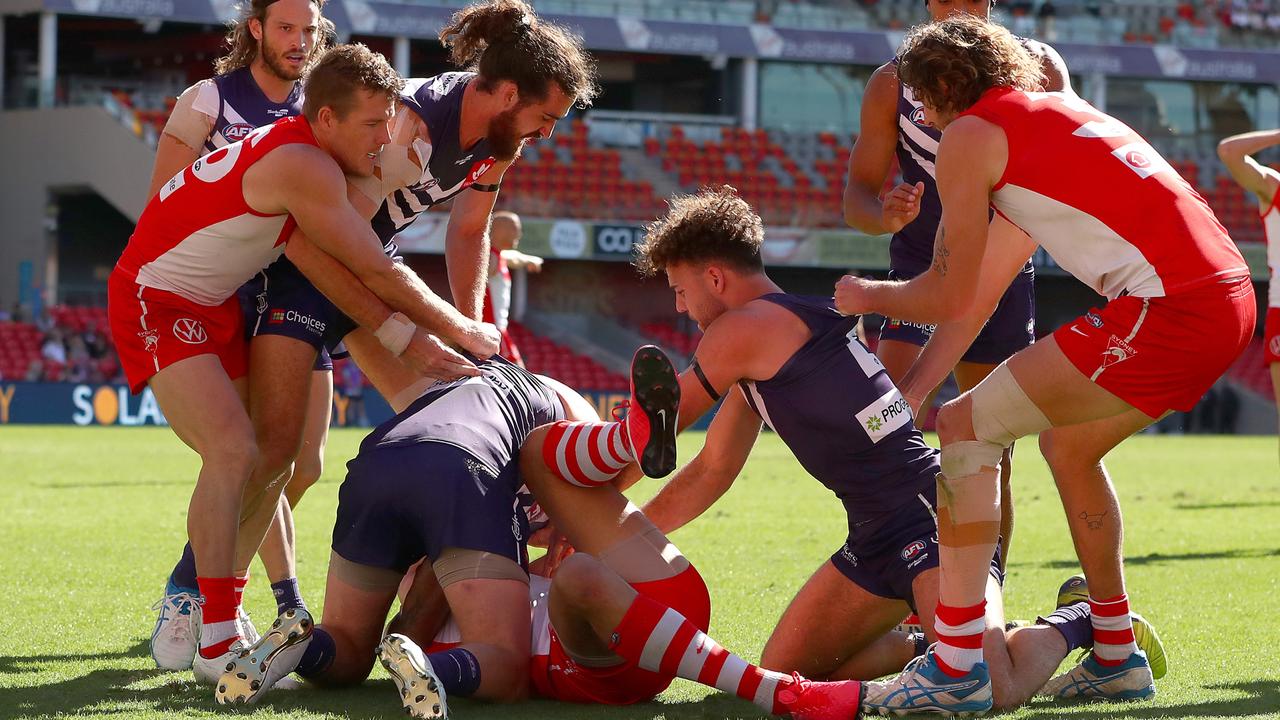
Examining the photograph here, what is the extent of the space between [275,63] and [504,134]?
3.21 ft

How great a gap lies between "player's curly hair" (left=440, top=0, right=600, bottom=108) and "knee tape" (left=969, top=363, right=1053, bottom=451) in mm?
1992

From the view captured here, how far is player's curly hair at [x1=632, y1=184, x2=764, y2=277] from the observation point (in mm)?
4258

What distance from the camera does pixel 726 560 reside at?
7.23m

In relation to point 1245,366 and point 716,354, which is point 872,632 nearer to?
point 716,354

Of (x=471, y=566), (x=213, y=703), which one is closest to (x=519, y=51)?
(x=471, y=566)

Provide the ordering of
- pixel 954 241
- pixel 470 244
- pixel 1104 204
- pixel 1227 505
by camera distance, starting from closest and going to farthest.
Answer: pixel 1104 204, pixel 954 241, pixel 470 244, pixel 1227 505

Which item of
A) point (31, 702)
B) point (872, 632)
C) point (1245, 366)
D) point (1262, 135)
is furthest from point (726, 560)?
point (1245, 366)

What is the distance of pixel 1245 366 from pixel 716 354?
32.9 meters

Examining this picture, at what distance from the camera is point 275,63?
545 cm

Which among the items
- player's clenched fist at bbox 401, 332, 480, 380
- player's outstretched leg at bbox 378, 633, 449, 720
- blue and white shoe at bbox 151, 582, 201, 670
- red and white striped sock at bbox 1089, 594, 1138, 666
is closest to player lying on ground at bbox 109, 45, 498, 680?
player's clenched fist at bbox 401, 332, 480, 380

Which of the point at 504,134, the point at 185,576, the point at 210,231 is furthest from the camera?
the point at 504,134

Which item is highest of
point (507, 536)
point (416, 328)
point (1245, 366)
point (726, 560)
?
point (416, 328)

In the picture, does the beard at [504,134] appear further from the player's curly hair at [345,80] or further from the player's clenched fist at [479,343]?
the player's clenched fist at [479,343]

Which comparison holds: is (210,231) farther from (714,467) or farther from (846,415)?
(846,415)
